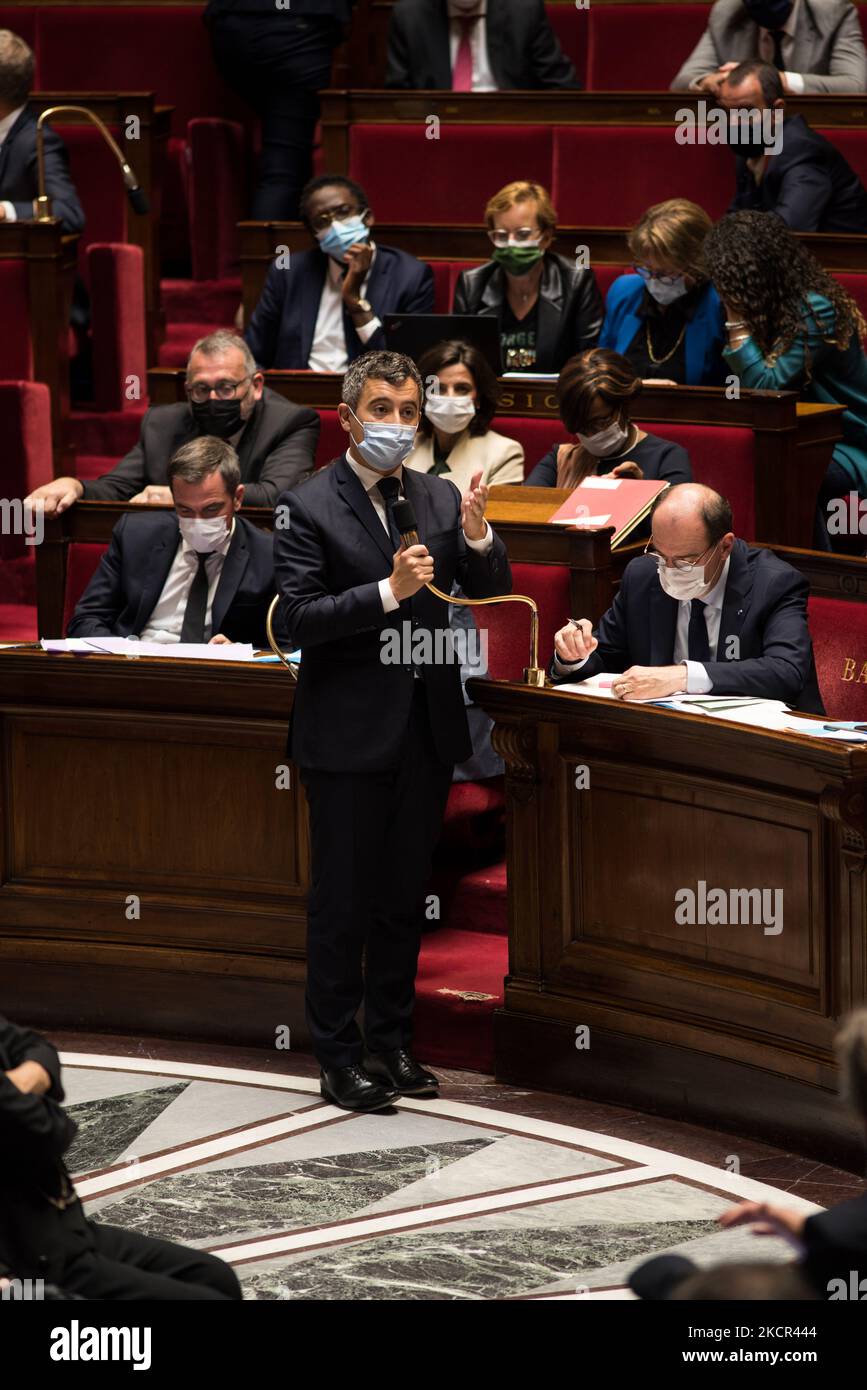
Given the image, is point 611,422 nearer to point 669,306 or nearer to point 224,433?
point 669,306

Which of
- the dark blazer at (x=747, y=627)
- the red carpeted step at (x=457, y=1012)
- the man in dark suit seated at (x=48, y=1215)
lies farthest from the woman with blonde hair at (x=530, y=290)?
the man in dark suit seated at (x=48, y=1215)

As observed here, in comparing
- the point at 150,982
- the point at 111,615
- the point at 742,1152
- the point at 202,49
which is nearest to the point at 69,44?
the point at 202,49

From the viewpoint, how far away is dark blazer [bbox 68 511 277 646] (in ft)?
13.7

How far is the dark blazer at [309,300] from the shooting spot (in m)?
5.41

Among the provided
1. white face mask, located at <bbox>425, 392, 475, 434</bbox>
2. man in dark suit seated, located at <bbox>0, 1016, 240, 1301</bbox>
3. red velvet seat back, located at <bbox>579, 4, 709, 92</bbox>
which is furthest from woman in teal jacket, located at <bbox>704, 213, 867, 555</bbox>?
man in dark suit seated, located at <bbox>0, 1016, 240, 1301</bbox>

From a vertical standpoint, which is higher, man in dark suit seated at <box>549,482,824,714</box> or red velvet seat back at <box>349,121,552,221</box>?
red velvet seat back at <box>349,121,552,221</box>

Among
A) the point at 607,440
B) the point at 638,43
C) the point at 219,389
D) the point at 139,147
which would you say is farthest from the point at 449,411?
the point at 638,43

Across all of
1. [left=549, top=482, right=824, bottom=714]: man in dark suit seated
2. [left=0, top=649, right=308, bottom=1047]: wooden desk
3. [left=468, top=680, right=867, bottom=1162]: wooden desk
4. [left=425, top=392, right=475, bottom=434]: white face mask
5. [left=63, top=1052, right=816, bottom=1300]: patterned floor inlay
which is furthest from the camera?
[left=425, top=392, right=475, bottom=434]: white face mask

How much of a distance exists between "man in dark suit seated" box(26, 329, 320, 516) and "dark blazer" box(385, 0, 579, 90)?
2.10m

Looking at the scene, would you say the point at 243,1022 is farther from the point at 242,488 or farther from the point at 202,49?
the point at 202,49

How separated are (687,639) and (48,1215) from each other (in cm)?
177

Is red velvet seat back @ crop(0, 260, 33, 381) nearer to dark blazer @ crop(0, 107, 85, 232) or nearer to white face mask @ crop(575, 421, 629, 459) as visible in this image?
dark blazer @ crop(0, 107, 85, 232)

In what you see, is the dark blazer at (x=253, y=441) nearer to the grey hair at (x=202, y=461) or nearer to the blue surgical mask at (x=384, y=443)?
the grey hair at (x=202, y=461)

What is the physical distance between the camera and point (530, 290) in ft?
17.1
